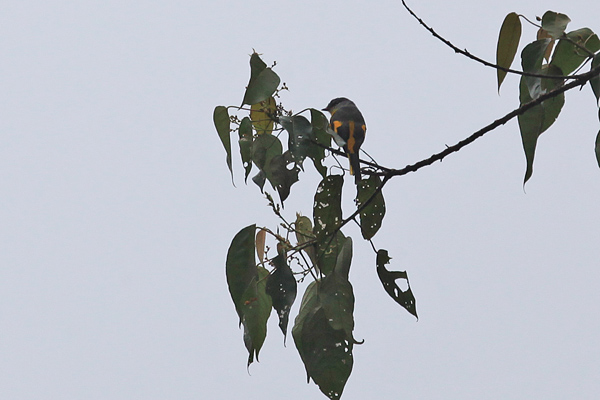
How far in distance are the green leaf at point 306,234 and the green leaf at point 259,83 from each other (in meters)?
0.32

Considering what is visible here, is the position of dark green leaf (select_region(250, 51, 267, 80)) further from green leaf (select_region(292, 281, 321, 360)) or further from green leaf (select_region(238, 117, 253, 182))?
green leaf (select_region(292, 281, 321, 360))

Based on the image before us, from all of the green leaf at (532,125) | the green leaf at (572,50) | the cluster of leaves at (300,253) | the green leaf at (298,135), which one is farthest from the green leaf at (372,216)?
the green leaf at (572,50)

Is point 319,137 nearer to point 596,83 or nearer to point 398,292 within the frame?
point 398,292

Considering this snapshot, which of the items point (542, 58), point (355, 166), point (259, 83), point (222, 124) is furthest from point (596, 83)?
point (222, 124)

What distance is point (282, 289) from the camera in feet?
4.21

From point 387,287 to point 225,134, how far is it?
495 mm

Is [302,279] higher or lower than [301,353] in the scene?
higher

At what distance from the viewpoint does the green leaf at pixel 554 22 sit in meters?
1.20

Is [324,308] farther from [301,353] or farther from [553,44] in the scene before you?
[553,44]

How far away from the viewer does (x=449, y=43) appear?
1.04 m

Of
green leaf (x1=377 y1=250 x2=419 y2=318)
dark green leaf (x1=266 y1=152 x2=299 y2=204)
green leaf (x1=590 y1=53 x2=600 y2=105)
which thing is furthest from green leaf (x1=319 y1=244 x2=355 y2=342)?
green leaf (x1=590 y1=53 x2=600 y2=105)

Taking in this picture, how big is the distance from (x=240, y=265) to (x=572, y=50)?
0.84m

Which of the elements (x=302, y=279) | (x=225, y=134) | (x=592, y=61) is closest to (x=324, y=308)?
(x=302, y=279)

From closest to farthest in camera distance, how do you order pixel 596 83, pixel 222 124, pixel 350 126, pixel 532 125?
pixel 596 83 → pixel 532 125 → pixel 222 124 → pixel 350 126
